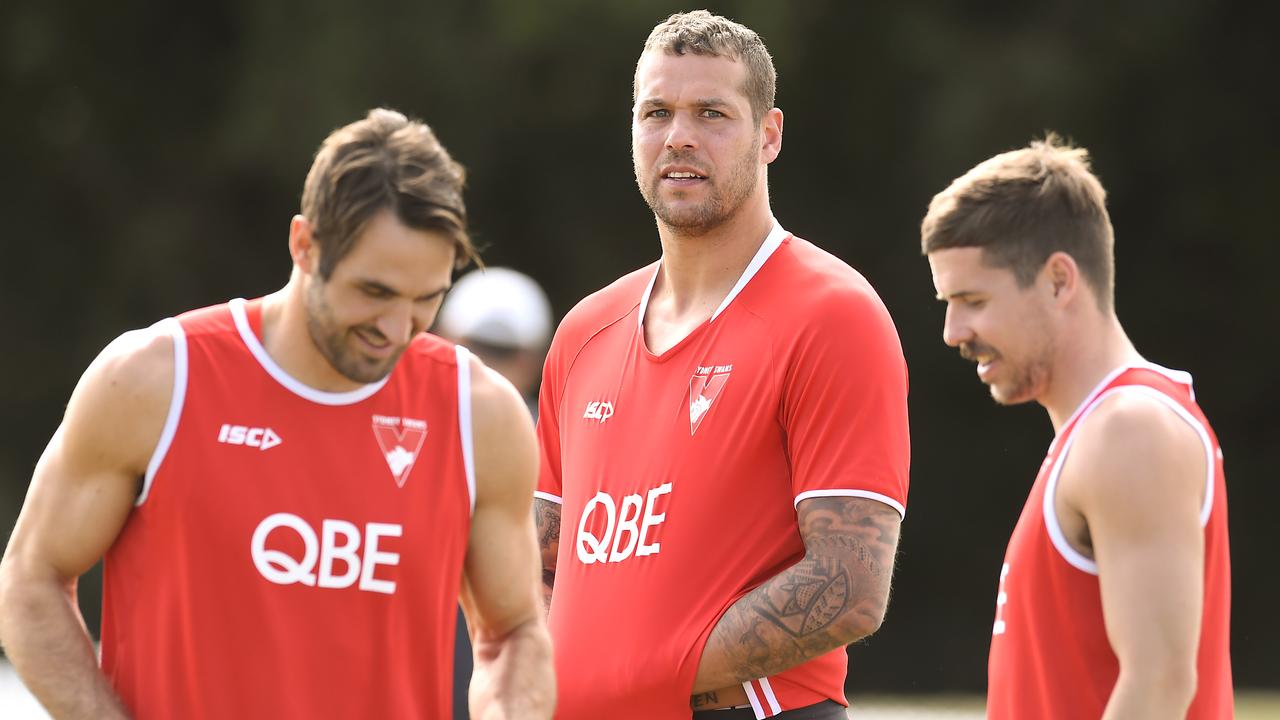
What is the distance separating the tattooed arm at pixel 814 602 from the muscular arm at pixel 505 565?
0.45 meters

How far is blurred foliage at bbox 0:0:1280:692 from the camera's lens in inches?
505

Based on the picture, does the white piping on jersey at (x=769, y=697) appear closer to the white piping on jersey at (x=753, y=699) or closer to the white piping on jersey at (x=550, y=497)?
the white piping on jersey at (x=753, y=699)

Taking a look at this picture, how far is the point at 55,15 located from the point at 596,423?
11.2 metres

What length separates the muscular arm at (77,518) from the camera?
3010 mm

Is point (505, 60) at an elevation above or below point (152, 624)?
above

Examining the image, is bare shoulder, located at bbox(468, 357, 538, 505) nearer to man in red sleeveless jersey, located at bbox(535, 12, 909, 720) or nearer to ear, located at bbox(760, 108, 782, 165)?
man in red sleeveless jersey, located at bbox(535, 12, 909, 720)

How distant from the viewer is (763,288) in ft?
13.0

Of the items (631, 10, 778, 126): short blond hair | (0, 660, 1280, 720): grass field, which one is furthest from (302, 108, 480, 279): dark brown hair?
(0, 660, 1280, 720): grass field

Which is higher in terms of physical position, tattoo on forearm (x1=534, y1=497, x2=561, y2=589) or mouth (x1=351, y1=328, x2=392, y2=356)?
mouth (x1=351, y1=328, x2=392, y2=356)

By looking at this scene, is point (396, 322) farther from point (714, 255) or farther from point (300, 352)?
point (714, 255)

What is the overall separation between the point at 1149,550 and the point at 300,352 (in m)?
1.65

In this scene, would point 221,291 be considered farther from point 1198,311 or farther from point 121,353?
point 121,353

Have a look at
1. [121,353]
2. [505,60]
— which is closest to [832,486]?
[121,353]

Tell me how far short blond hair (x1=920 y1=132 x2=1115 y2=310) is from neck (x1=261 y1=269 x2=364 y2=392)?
1.23 metres
